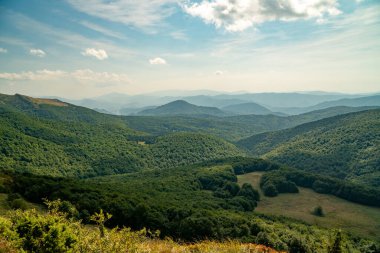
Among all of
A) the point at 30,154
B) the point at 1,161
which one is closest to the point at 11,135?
the point at 30,154

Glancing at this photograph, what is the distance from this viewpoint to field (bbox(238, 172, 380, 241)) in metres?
84.5

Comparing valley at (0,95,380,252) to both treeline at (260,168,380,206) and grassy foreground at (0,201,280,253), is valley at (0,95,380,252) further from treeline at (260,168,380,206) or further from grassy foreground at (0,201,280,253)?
grassy foreground at (0,201,280,253)

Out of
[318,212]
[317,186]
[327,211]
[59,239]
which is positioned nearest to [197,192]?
[318,212]

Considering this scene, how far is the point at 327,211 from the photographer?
97688mm

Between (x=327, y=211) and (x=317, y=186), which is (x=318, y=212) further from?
(x=317, y=186)

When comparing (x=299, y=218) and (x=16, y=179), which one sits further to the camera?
(x=299, y=218)

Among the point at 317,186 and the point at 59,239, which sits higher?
the point at 59,239

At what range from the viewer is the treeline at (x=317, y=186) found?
107438 millimetres

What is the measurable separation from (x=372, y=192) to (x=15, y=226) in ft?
408

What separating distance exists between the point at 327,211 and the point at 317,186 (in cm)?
2246

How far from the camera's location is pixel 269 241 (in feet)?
133

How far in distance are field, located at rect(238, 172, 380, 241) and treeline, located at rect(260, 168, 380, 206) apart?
2.80 meters

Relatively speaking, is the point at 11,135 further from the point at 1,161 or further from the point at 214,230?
the point at 214,230

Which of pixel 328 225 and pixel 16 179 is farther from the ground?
pixel 16 179
